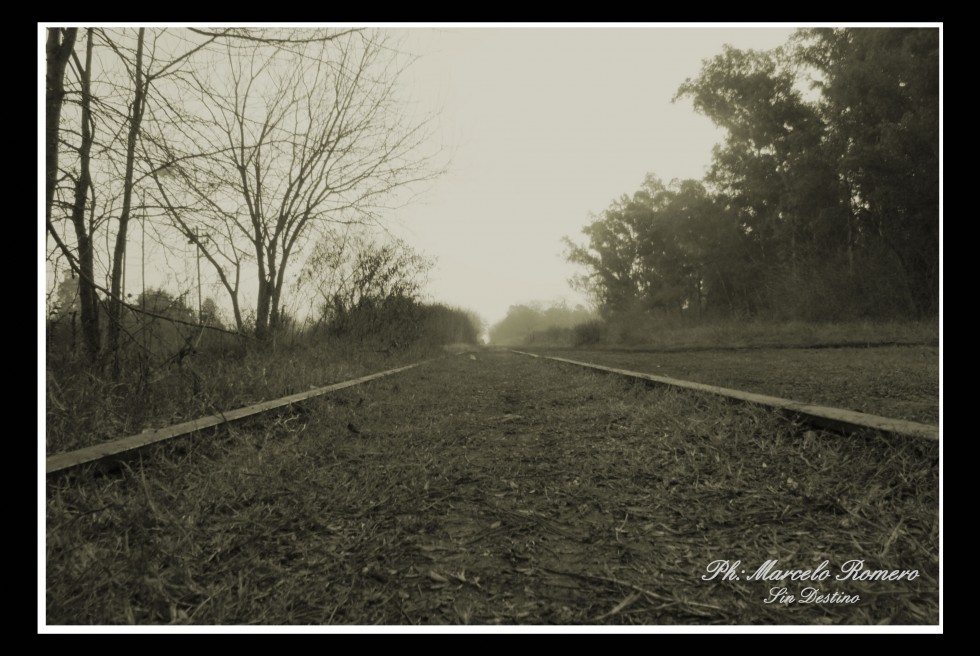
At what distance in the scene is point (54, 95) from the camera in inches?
109

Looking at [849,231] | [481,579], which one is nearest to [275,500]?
[481,579]

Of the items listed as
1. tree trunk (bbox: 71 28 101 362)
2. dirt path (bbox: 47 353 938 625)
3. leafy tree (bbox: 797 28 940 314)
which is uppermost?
leafy tree (bbox: 797 28 940 314)

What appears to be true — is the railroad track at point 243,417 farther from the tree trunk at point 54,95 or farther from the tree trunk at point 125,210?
the tree trunk at point 54,95

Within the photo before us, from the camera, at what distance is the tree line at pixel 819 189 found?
1134 cm

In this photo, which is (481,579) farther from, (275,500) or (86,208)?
(86,208)

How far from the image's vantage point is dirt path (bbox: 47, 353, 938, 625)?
1.06 meters

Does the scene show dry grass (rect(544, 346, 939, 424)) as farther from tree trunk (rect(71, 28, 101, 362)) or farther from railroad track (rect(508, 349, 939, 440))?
tree trunk (rect(71, 28, 101, 362))

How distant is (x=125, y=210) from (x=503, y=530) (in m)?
3.76

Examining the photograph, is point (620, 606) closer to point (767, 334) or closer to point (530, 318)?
point (767, 334)

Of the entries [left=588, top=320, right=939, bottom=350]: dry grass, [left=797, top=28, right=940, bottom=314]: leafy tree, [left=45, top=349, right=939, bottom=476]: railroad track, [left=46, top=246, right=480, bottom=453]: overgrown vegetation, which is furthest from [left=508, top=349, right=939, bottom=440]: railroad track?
[left=797, top=28, right=940, bottom=314]: leafy tree

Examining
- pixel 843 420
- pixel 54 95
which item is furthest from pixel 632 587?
pixel 54 95

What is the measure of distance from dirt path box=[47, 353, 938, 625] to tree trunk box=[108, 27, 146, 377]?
1.38 m

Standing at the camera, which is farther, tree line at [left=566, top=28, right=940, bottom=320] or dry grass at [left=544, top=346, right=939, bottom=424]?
tree line at [left=566, top=28, right=940, bottom=320]

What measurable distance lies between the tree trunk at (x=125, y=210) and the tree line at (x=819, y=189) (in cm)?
942
